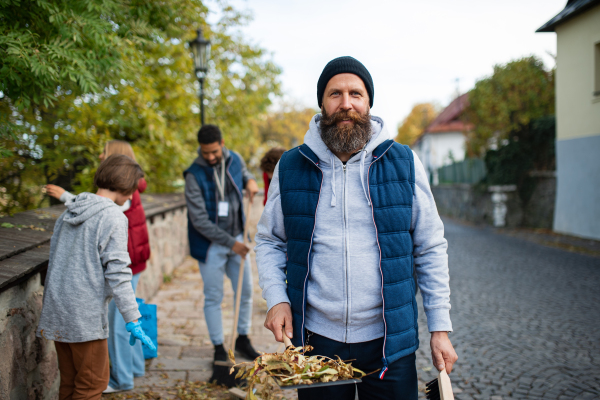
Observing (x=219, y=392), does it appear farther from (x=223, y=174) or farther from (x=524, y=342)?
(x=524, y=342)

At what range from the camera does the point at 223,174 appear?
14.1 ft

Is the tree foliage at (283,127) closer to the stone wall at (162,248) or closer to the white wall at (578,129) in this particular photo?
the white wall at (578,129)

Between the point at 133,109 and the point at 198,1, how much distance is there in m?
3.55

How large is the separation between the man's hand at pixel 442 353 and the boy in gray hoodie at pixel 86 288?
148cm

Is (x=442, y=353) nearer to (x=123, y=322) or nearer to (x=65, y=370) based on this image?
(x=65, y=370)

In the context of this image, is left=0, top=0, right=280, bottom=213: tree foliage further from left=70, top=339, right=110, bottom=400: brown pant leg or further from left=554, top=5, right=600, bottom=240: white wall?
left=554, top=5, right=600, bottom=240: white wall

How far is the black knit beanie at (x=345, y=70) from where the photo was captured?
7.09ft

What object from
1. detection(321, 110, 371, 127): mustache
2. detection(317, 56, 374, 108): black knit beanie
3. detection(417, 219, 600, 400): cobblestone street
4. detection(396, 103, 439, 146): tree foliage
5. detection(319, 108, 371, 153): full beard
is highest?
detection(396, 103, 439, 146): tree foliage

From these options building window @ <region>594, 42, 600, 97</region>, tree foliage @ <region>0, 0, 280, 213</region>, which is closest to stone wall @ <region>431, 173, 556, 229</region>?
building window @ <region>594, 42, 600, 97</region>

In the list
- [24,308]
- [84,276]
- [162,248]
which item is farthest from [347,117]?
[162,248]

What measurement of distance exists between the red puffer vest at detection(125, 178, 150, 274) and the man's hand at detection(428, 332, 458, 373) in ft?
8.47

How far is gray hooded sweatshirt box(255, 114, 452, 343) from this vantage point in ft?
6.64

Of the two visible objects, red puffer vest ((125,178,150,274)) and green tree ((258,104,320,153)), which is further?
green tree ((258,104,320,153))

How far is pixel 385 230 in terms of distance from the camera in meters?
2.02
